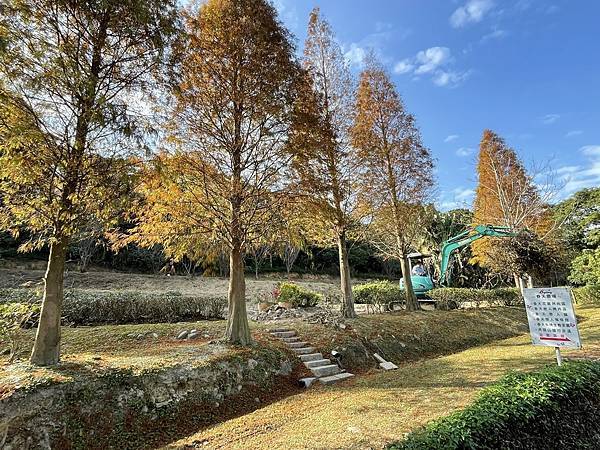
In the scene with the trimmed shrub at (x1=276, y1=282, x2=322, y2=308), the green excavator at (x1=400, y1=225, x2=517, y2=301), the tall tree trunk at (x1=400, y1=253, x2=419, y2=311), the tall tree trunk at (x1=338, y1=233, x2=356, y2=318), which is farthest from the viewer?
the green excavator at (x1=400, y1=225, x2=517, y2=301)

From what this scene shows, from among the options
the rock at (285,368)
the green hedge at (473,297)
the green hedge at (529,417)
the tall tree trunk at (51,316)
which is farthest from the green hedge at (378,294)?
the tall tree trunk at (51,316)

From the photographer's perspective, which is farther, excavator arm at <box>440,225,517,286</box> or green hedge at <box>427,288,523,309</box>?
green hedge at <box>427,288,523,309</box>

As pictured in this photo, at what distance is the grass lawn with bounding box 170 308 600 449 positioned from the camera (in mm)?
3711

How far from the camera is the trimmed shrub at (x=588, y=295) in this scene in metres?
16.6

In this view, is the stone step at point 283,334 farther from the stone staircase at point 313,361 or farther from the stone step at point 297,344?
the stone step at point 297,344

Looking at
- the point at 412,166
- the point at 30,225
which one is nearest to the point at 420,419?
the point at 30,225

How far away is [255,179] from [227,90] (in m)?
1.99

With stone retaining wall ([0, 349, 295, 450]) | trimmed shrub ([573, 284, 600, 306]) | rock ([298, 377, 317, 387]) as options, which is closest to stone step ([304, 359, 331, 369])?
rock ([298, 377, 317, 387])

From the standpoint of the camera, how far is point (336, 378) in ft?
21.9

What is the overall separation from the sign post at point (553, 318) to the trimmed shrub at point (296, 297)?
8.57 meters

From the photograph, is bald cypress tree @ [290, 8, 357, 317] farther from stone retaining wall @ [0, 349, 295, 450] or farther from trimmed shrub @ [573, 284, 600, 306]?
trimmed shrub @ [573, 284, 600, 306]

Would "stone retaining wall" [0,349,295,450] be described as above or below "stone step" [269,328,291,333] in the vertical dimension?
below

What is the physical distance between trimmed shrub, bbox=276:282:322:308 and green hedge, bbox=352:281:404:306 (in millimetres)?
2421

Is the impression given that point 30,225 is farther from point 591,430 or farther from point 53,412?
point 591,430
